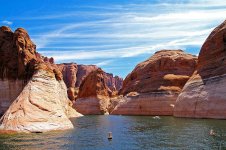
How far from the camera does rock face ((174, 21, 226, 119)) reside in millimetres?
72500

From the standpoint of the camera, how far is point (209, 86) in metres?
77.8

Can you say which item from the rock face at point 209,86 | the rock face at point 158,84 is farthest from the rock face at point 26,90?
the rock face at point 158,84

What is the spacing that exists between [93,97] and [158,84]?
132 ft

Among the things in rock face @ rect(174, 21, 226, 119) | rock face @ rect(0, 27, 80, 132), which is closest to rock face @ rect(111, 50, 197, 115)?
rock face @ rect(174, 21, 226, 119)

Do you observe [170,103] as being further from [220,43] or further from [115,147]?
[115,147]

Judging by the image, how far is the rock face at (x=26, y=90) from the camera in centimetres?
4866

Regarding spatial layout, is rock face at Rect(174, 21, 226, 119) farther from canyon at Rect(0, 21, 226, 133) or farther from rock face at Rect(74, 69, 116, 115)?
rock face at Rect(74, 69, 116, 115)

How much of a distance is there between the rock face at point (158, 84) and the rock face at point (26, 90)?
51370 mm

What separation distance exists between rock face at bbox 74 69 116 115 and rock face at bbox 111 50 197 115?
15.1 m

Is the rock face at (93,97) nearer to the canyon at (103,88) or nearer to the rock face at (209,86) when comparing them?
the canyon at (103,88)

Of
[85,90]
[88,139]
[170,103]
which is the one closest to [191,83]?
[170,103]

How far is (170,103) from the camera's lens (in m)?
106

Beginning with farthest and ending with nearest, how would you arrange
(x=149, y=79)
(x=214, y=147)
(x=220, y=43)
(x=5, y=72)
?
(x=149, y=79), (x=220, y=43), (x=5, y=72), (x=214, y=147)

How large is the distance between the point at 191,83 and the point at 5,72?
46384 mm
